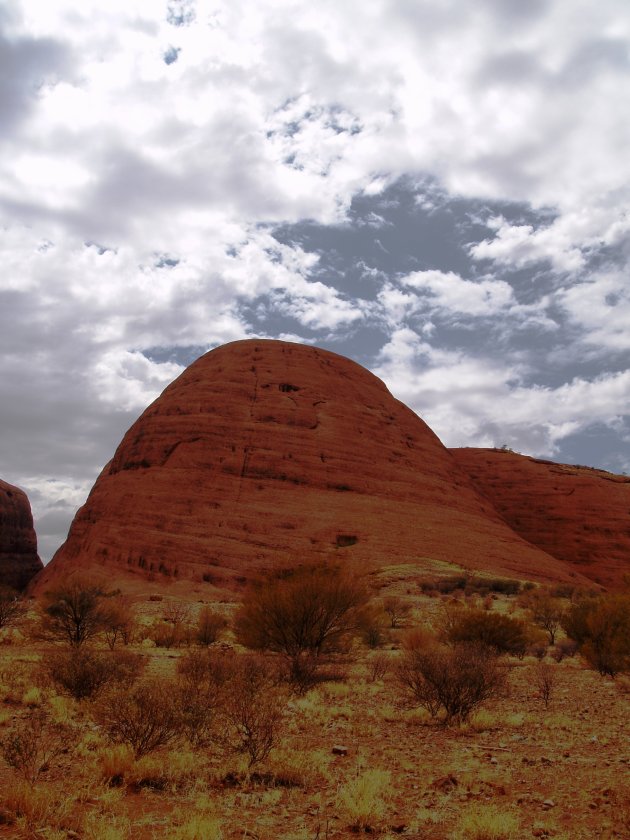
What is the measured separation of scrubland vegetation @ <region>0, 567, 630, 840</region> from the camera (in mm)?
5473

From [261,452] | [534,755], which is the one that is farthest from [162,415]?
[534,755]

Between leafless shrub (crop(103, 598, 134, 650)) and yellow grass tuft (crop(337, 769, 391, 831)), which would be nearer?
yellow grass tuft (crop(337, 769, 391, 831))

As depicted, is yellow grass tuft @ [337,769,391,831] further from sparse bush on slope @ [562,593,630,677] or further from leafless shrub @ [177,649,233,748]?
sparse bush on slope @ [562,593,630,677]

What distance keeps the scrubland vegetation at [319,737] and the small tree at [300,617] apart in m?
0.05

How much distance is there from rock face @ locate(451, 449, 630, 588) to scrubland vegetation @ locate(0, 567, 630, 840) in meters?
40.5

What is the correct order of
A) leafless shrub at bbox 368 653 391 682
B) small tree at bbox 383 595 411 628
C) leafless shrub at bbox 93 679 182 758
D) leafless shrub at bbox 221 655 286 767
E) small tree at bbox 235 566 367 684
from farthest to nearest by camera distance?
small tree at bbox 383 595 411 628 < small tree at bbox 235 566 367 684 < leafless shrub at bbox 368 653 391 682 < leafless shrub at bbox 221 655 286 767 < leafless shrub at bbox 93 679 182 758

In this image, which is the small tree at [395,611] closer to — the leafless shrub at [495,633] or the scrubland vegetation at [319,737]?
the leafless shrub at [495,633]

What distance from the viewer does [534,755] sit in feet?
26.1

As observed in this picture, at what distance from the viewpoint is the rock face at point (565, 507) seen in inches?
2186

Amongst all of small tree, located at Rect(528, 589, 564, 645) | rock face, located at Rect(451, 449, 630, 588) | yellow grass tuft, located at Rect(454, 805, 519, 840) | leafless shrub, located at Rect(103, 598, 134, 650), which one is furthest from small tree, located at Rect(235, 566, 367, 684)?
rock face, located at Rect(451, 449, 630, 588)

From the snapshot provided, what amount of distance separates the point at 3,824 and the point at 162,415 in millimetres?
47546

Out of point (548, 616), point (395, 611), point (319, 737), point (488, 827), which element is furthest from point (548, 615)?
point (488, 827)

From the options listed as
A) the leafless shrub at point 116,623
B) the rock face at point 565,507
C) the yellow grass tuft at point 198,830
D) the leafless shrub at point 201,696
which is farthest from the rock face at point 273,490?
the yellow grass tuft at point 198,830

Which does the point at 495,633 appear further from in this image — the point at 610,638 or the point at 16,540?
the point at 16,540
